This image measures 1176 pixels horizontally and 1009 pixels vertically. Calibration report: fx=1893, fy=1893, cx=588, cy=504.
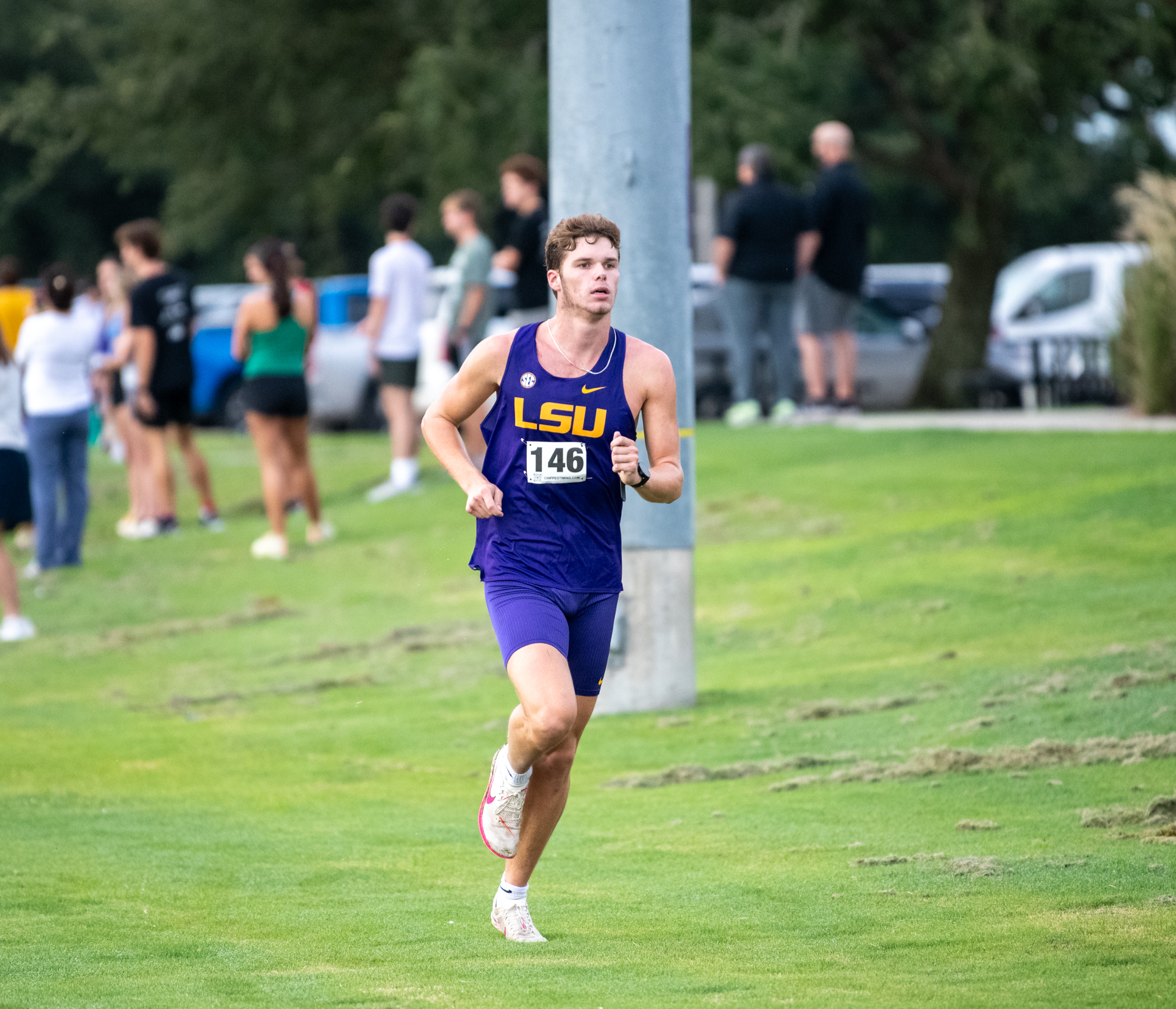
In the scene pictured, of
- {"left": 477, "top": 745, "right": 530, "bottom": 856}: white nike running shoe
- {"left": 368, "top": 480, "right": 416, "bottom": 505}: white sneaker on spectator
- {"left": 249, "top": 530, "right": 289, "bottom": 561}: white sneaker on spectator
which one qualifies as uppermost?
{"left": 477, "top": 745, "right": 530, "bottom": 856}: white nike running shoe

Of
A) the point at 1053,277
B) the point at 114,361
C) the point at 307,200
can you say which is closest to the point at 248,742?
the point at 114,361

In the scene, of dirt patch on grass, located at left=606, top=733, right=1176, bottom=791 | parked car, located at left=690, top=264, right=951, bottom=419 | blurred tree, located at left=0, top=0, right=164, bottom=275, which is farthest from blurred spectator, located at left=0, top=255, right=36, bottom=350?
blurred tree, located at left=0, top=0, right=164, bottom=275

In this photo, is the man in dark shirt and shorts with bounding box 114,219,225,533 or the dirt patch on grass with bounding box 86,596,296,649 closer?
the dirt patch on grass with bounding box 86,596,296,649

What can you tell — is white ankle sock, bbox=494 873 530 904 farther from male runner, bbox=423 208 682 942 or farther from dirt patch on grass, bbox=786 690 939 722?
dirt patch on grass, bbox=786 690 939 722

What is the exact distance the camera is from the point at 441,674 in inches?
404

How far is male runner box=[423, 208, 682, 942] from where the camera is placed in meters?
5.26

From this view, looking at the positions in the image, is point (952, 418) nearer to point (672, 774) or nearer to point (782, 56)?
point (782, 56)

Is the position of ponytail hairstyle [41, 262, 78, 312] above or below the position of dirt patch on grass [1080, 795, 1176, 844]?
above

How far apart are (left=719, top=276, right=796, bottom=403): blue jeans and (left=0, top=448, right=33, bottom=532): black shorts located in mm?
6353

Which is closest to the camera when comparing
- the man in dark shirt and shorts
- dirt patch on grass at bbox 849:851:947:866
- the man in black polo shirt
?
dirt patch on grass at bbox 849:851:947:866

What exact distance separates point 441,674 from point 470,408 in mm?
4970

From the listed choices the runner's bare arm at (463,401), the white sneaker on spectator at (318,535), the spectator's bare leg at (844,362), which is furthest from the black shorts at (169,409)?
the runner's bare arm at (463,401)

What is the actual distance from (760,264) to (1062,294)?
16.3 metres

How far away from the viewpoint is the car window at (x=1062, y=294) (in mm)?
30375
